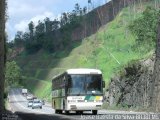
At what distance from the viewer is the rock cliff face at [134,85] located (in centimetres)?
5125

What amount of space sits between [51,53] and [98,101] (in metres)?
165

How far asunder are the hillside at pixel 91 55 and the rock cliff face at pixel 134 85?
59266 mm

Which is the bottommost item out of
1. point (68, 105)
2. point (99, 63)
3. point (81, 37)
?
point (68, 105)

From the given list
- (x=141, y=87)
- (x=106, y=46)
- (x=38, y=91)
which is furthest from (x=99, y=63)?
(x=141, y=87)

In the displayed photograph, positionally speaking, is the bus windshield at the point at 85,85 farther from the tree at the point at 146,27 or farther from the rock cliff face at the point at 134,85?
the tree at the point at 146,27

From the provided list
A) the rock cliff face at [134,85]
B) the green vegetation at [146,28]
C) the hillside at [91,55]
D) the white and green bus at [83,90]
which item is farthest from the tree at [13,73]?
the white and green bus at [83,90]

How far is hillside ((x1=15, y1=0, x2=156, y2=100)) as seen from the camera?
448 feet

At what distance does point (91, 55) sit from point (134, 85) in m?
93.5

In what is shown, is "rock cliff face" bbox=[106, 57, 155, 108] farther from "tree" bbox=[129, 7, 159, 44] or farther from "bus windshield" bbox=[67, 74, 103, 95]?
"bus windshield" bbox=[67, 74, 103, 95]

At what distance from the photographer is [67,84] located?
31.5 meters

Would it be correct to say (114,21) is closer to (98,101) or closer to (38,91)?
(38,91)

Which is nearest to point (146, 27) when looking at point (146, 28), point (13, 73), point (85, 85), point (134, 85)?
point (146, 28)

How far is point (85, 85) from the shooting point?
31516 millimetres

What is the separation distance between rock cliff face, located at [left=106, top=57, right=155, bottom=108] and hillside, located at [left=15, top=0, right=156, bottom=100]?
59266mm
